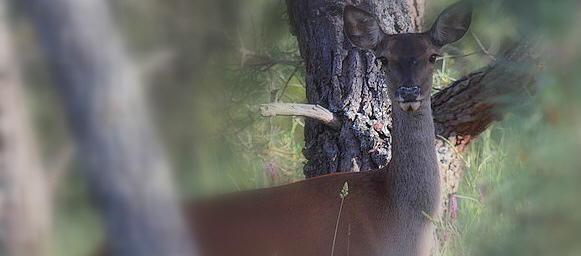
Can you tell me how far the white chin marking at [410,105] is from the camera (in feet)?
10.9

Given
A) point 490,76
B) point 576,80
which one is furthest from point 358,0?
point 576,80

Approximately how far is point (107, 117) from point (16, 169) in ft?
1.97

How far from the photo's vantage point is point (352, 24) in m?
3.91

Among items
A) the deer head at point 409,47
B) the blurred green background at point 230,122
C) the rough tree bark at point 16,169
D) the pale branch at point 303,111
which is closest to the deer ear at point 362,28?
the deer head at point 409,47

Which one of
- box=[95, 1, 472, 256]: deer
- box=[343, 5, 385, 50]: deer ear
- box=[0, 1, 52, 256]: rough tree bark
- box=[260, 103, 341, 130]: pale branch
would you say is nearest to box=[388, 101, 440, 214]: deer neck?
box=[95, 1, 472, 256]: deer

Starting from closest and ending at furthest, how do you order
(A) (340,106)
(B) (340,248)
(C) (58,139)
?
(C) (58,139)
(B) (340,248)
(A) (340,106)

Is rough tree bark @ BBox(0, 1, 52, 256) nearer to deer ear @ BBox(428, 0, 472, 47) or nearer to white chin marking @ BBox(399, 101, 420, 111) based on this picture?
white chin marking @ BBox(399, 101, 420, 111)

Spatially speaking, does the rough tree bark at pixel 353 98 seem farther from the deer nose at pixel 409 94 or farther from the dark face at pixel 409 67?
the deer nose at pixel 409 94

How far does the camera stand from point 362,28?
3908 mm

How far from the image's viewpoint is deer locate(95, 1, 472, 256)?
3439 mm

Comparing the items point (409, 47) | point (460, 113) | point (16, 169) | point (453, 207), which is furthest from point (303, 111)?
point (16, 169)

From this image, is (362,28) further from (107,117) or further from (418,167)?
(107,117)

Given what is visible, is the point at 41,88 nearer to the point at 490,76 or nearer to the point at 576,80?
the point at 576,80

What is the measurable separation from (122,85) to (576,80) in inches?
43.3
